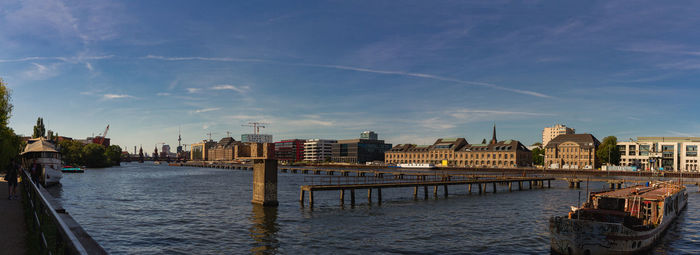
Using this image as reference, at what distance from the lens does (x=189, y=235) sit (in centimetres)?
3309

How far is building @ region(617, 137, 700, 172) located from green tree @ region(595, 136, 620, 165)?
530cm

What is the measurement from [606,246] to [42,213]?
2781cm

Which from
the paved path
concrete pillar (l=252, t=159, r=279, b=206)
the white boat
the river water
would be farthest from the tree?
the paved path

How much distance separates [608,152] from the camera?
186 m

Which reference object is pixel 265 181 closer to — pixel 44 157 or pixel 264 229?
pixel 264 229

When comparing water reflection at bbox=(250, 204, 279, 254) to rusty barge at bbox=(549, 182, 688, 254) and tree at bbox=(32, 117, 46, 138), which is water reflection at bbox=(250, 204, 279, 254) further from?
tree at bbox=(32, 117, 46, 138)

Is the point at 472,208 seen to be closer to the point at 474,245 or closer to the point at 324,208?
the point at 324,208

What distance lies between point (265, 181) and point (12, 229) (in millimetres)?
30892

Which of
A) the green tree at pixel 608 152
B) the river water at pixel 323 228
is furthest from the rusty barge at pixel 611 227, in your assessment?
the green tree at pixel 608 152

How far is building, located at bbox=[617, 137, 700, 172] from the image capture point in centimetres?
17450

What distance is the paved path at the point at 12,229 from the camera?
1297cm

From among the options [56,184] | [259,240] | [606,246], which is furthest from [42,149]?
[606,246]

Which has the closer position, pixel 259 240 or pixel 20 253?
pixel 20 253

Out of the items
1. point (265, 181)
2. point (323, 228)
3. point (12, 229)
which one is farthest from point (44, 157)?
point (12, 229)
